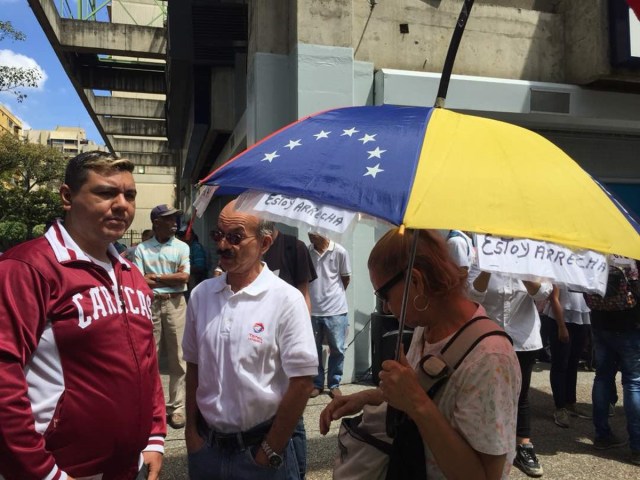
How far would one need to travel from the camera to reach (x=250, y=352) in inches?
83.6

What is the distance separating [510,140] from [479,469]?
1.00m

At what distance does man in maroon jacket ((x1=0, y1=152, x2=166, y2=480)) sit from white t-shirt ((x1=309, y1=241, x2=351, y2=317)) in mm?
3710

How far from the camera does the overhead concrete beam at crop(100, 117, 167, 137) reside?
20511 mm

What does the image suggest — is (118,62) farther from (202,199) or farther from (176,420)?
(202,199)

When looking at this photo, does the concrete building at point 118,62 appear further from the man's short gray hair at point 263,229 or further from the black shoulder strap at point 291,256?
the man's short gray hair at point 263,229

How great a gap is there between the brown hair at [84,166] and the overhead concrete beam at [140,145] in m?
24.9

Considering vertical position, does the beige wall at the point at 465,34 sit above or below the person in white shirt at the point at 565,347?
above

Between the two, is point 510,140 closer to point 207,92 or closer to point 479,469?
point 479,469

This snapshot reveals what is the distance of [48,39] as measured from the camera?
1207cm

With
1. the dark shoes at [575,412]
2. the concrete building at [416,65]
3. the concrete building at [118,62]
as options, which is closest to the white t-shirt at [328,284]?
the concrete building at [416,65]

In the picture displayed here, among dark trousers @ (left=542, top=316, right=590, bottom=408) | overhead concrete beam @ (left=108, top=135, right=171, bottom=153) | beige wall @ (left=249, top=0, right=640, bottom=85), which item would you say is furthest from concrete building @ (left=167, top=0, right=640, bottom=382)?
overhead concrete beam @ (left=108, top=135, right=171, bottom=153)

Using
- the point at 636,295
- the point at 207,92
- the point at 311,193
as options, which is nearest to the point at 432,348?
the point at 311,193

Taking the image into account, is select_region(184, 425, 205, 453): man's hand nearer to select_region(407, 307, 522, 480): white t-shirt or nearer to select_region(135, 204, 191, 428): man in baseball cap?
select_region(407, 307, 522, 480): white t-shirt

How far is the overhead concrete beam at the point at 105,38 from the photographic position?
40.5 feet
